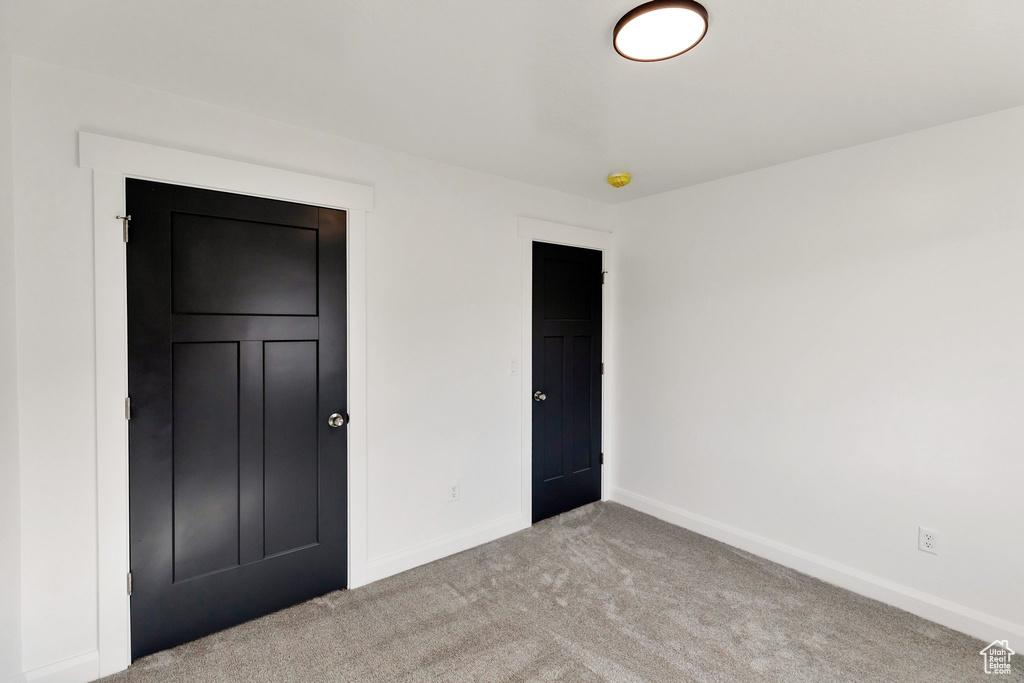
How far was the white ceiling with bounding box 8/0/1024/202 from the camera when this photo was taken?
154 cm

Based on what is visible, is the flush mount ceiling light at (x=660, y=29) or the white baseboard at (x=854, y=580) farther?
the white baseboard at (x=854, y=580)

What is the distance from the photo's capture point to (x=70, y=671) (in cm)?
192

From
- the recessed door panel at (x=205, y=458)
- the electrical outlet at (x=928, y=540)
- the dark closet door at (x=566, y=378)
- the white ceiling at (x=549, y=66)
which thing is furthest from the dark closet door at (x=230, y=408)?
the electrical outlet at (x=928, y=540)

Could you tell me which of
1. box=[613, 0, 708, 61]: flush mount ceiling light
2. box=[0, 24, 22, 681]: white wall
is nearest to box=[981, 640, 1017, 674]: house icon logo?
box=[613, 0, 708, 61]: flush mount ceiling light

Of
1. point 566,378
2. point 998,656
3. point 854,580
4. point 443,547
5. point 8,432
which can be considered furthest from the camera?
point 566,378

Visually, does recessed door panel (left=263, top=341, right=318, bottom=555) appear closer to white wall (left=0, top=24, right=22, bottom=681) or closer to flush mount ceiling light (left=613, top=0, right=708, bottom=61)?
white wall (left=0, top=24, right=22, bottom=681)

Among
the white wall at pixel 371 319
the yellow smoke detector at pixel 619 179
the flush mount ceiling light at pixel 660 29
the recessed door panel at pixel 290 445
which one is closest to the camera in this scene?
the flush mount ceiling light at pixel 660 29

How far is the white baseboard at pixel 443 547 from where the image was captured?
9.05 feet

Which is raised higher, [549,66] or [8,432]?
[549,66]

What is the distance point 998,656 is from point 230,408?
11.9 feet

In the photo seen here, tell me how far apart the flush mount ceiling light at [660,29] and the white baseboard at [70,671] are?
123 inches

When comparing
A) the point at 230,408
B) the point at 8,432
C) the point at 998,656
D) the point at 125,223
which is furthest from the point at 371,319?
the point at 998,656

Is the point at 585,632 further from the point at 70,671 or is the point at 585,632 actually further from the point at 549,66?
the point at 549,66

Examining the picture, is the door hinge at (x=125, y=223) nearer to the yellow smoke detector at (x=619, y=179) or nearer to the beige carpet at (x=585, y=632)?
the beige carpet at (x=585, y=632)
